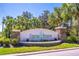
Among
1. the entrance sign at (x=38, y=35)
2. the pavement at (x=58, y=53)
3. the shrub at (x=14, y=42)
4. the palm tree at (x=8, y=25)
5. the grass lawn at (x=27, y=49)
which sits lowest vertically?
the pavement at (x=58, y=53)

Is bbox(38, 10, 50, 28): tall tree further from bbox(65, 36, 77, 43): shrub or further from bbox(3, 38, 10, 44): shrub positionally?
bbox(3, 38, 10, 44): shrub

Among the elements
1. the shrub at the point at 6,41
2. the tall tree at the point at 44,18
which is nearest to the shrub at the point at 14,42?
the shrub at the point at 6,41

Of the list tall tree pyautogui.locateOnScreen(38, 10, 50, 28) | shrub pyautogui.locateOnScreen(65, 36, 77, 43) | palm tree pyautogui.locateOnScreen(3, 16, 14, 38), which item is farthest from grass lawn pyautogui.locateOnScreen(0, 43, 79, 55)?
tall tree pyautogui.locateOnScreen(38, 10, 50, 28)

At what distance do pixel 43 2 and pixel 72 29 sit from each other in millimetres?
690

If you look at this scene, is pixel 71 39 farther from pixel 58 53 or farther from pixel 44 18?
pixel 44 18

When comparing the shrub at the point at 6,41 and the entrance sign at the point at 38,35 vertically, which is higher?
the entrance sign at the point at 38,35

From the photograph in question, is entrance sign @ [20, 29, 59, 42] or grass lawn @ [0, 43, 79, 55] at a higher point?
entrance sign @ [20, 29, 59, 42]

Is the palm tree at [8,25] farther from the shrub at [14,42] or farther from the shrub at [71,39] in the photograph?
the shrub at [71,39]

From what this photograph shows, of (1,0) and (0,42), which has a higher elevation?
(1,0)

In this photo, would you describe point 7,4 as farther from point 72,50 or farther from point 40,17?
point 72,50

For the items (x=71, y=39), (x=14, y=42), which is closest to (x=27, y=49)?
(x=14, y=42)

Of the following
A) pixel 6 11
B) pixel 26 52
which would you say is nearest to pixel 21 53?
pixel 26 52

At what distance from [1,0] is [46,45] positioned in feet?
3.60

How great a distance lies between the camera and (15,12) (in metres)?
10.7
